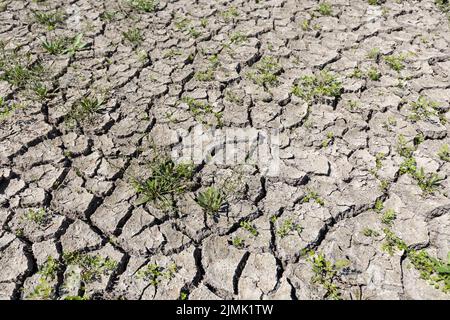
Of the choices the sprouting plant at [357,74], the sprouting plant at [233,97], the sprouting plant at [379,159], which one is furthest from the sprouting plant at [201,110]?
the sprouting plant at [357,74]

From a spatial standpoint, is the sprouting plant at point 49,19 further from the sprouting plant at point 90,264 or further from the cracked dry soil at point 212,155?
the sprouting plant at point 90,264

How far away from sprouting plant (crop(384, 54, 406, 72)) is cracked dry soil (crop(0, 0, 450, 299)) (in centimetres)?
2

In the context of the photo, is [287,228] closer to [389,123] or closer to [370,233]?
[370,233]

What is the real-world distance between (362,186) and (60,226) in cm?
188

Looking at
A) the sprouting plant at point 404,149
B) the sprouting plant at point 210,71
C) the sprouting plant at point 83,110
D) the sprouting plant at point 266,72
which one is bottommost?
the sprouting plant at point 404,149

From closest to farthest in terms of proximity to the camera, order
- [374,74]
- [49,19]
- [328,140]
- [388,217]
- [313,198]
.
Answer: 1. [388,217]
2. [313,198]
3. [328,140]
4. [374,74]
5. [49,19]

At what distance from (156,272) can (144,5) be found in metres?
3.18

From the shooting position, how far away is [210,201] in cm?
237

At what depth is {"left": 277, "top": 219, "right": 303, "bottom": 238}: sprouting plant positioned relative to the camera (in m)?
2.29

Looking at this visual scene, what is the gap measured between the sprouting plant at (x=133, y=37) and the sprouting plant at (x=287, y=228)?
94.5 inches

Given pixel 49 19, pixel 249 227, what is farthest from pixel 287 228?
pixel 49 19

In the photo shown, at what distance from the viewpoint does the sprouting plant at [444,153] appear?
269 centimetres

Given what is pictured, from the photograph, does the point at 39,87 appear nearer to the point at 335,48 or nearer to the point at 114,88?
the point at 114,88
